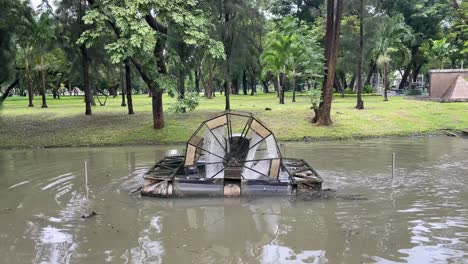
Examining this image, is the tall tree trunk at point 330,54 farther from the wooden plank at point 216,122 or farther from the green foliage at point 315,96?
the wooden plank at point 216,122

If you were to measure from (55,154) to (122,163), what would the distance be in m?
4.51

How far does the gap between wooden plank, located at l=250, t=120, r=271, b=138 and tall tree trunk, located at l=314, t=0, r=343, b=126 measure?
1277cm

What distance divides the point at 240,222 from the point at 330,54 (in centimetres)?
1653

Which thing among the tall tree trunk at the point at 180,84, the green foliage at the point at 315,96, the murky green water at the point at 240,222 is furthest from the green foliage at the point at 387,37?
the murky green water at the point at 240,222

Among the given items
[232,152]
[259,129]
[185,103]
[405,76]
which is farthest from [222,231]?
[405,76]

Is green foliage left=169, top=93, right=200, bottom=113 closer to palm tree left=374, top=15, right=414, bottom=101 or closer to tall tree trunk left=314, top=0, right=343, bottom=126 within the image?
tall tree trunk left=314, top=0, right=343, bottom=126

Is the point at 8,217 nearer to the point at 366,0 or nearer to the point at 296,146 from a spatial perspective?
the point at 296,146

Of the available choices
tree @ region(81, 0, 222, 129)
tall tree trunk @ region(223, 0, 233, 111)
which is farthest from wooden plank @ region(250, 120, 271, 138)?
tall tree trunk @ region(223, 0, 233, 111)

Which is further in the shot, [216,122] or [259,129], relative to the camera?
[216,122]

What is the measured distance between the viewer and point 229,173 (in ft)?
34.9

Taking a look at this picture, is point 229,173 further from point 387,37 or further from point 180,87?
point 387,37

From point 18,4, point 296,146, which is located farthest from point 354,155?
point 18,4

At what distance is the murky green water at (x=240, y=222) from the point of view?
22.9ft

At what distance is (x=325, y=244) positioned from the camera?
24.1 feet
